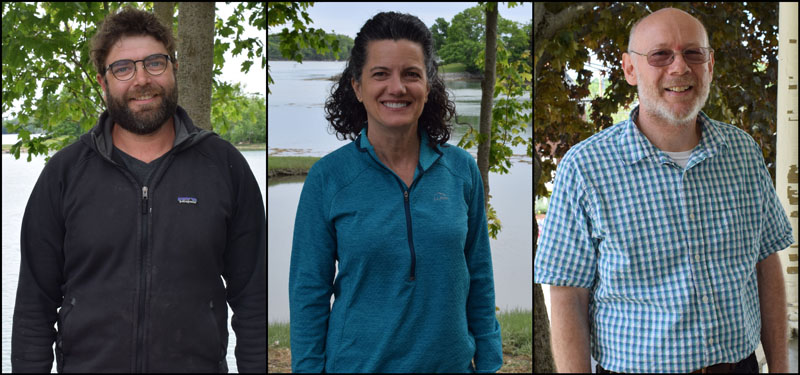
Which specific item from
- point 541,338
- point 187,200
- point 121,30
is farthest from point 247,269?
point 541,338

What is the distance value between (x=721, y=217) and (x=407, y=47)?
3.47ft

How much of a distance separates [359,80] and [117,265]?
890 mm

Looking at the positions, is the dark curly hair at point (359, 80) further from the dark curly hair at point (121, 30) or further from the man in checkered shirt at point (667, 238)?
the dark curly hair at point (121, 30)

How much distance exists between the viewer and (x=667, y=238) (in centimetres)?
196

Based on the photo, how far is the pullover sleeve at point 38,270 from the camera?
199cm

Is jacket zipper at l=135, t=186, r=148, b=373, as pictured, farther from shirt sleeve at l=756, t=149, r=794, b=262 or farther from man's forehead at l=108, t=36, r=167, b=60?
shirt sleeve at l=756, t=149, r=794, b=262

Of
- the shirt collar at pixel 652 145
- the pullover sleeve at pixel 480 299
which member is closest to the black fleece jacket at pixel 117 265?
the pullover sleeve at pixel 480 299

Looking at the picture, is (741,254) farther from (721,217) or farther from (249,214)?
(249,214)

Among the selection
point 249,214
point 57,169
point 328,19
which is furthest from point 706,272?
point 57,169

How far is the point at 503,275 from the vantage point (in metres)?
3.02

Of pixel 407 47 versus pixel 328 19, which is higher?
pixel 328 19

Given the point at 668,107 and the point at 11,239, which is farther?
the point at 11,239

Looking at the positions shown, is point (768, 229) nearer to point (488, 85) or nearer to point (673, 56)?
point (673, 56)

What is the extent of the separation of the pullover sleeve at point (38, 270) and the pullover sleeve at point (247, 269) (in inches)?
19.6
